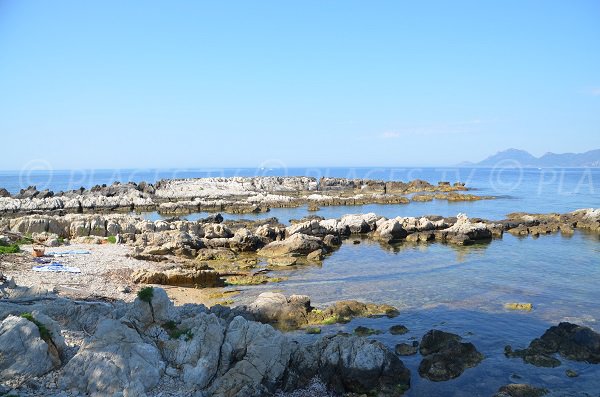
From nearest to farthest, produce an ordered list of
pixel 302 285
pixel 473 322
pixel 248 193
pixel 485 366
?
pixel 485 366, pixel 473 322, pixel 302 285, pixel 248 193

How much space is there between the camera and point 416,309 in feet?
74.1

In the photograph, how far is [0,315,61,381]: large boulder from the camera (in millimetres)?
12250

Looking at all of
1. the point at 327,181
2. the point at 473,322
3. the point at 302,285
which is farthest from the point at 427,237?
the point at 327,181

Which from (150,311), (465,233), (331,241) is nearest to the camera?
(150,311)

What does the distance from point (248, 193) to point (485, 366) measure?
3138 inches

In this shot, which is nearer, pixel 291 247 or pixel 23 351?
pixel 23 351

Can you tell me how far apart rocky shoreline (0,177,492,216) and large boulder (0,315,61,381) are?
55.9 metres

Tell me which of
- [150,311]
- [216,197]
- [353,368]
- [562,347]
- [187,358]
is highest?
[150,311]

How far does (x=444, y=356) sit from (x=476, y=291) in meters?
10.8

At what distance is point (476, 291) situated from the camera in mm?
26000

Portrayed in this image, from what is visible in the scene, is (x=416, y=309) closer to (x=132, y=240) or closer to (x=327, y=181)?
(x=132, y=240)

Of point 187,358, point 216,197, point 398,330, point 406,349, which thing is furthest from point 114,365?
point 216,197

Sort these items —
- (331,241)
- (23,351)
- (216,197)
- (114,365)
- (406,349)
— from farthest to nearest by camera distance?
(216,197), (331,241), (406,349), (114,365), (23,351)

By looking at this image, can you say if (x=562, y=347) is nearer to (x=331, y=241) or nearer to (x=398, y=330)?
(x=398, y=330)
